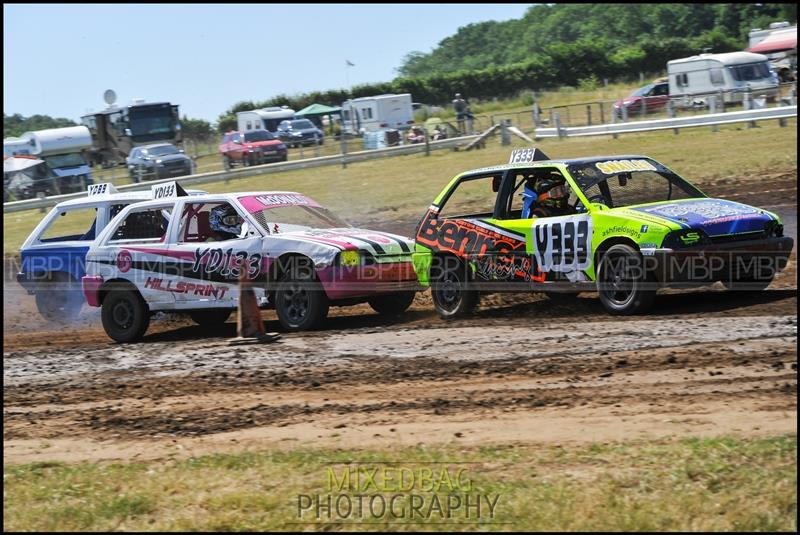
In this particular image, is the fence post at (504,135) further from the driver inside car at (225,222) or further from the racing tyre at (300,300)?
the racing tyre at (300,300)

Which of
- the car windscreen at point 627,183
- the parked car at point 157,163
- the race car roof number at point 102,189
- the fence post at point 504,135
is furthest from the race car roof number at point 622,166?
the parked car at point 157,163

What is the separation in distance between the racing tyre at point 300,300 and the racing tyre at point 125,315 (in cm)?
192

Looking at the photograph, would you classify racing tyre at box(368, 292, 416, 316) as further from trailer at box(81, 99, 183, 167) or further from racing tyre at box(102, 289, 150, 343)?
trailer at box(81, 99, 183, 167)

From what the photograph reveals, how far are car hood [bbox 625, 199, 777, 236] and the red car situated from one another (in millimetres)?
31175

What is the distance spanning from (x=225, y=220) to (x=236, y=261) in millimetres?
619

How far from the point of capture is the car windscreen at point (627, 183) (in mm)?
10570

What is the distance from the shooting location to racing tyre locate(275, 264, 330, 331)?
37.0ft

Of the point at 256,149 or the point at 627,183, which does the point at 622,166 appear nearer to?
the point at 627,183

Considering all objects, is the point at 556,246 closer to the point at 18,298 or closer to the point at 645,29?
the point at 18,298

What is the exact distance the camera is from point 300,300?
1145 cm

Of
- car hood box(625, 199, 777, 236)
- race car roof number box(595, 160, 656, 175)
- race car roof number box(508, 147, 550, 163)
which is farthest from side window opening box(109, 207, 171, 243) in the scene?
car hood box(625, 199, 777, 236)

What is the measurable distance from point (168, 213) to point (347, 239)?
2403 mm

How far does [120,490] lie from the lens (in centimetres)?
635

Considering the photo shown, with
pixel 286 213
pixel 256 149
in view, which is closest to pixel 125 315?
pixel 286 213
